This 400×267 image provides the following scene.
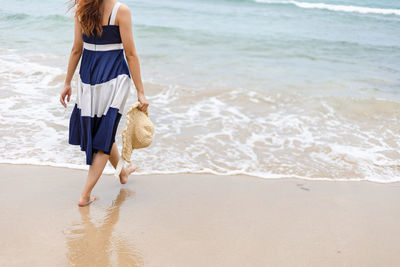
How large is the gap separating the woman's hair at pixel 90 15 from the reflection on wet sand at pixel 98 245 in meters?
1.36

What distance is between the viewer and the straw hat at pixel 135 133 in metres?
3.27

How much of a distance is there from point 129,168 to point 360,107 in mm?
4463

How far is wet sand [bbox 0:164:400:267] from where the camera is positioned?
2736 millimetres

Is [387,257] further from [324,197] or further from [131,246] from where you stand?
[131,246]

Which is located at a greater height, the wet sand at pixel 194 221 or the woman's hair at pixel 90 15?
the woman's hair at pixel 90 15

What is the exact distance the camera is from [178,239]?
2.94m

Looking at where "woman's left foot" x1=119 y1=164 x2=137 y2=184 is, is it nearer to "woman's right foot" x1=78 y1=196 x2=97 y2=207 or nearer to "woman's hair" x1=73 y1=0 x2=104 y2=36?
"woman's right foot" x1=78 y1=196 x2=97 y2=207

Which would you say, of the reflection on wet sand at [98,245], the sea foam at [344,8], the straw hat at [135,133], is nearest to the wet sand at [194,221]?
the reflection on wet sand at [98,245]

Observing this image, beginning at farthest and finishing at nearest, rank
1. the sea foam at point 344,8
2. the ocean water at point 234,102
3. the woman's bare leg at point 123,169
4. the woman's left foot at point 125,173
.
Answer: the sea foam at point 344,8 < the ocean water at point 234,102 < the woman's left foot at point 125,173 < the woman's bare leg at point 123,169

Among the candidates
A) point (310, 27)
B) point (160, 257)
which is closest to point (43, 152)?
point (160, 257)

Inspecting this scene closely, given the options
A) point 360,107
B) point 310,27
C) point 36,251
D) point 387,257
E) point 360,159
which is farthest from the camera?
point 310,27

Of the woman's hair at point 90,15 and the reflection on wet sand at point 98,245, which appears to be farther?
the woman's hair at point 90,15

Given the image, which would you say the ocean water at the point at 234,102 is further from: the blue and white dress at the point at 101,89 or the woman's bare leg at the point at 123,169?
the blue and white dress at the point at 101,89

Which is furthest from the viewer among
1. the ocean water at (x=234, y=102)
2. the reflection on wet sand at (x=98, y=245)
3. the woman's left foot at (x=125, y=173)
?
the ocean water at (x=234, y=102)
